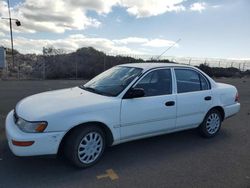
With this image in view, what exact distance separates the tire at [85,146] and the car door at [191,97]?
1.65 meters

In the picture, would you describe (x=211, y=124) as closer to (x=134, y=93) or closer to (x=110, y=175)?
(x=134, y=93)

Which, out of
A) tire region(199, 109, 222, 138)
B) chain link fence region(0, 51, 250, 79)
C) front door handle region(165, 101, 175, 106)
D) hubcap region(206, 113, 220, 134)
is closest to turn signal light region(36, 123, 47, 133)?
front door handle region(165, 101, 175, 106)

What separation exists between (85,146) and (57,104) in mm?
754

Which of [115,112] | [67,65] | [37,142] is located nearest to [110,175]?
[115,112]

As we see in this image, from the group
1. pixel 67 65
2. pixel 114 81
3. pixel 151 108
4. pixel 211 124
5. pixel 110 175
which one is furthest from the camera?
pixel 67 65

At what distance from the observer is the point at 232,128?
21.6 ft

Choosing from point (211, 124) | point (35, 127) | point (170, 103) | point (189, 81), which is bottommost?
point (211, 124)

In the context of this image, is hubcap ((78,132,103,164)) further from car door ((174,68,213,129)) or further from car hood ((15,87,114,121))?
car door ((174,68,213,129))

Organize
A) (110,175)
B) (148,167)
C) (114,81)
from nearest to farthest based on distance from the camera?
1. (110,175)
2. (148,167)
3. (114,81)

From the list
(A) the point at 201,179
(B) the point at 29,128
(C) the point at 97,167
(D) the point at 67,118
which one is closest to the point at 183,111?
(A) the point at 201,179

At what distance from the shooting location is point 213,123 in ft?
19.1

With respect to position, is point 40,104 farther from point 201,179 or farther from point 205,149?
point 205,149

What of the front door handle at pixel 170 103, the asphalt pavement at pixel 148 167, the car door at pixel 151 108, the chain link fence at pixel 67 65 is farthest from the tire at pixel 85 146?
the chain link fence at pixel 67 65

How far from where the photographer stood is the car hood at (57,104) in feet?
12.7
